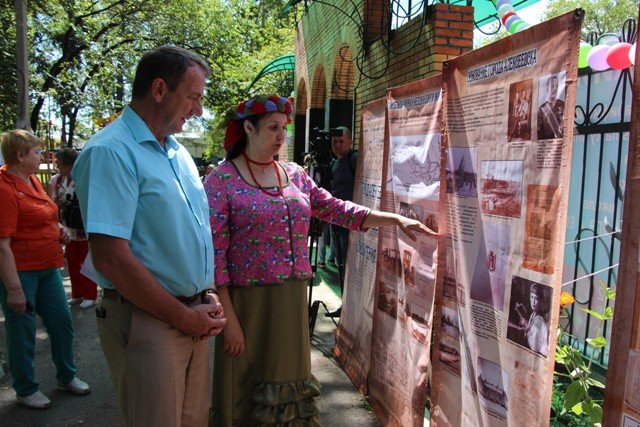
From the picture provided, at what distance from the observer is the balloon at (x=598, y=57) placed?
10.9ft

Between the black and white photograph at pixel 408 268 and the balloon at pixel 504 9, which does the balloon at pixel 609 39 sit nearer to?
the balloon at pixel 504 9

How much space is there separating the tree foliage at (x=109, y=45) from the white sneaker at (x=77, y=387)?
10.5 meters

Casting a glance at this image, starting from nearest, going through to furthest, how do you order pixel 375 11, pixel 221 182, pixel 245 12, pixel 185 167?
1. pixel 185 167
2. pixel 221 182
3. pixel 375 11
4. pixel 245 12

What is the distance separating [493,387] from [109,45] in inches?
635

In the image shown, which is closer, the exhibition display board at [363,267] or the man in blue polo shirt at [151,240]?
the man in blue polo shirt at [151,240]

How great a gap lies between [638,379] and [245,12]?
1971cm

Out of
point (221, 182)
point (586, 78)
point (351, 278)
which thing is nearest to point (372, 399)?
point (351, 278)

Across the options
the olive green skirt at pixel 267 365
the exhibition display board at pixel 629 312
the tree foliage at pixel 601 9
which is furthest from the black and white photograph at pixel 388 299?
the tree foliage at pixel 601 9

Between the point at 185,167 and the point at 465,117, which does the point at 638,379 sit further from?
the point at 185,167

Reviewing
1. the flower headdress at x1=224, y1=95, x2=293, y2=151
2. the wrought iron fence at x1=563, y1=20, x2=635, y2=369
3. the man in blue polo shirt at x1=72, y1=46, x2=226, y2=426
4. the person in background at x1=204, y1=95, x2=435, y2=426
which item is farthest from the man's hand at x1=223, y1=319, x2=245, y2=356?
the wrought iron fence at x1=563, y1=20, x2=635, y2=369

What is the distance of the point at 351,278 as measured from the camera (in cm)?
410

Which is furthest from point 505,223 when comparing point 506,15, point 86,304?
point 86,304

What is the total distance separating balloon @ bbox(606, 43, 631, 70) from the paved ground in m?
2.71

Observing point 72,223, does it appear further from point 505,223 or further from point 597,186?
point 597,186
